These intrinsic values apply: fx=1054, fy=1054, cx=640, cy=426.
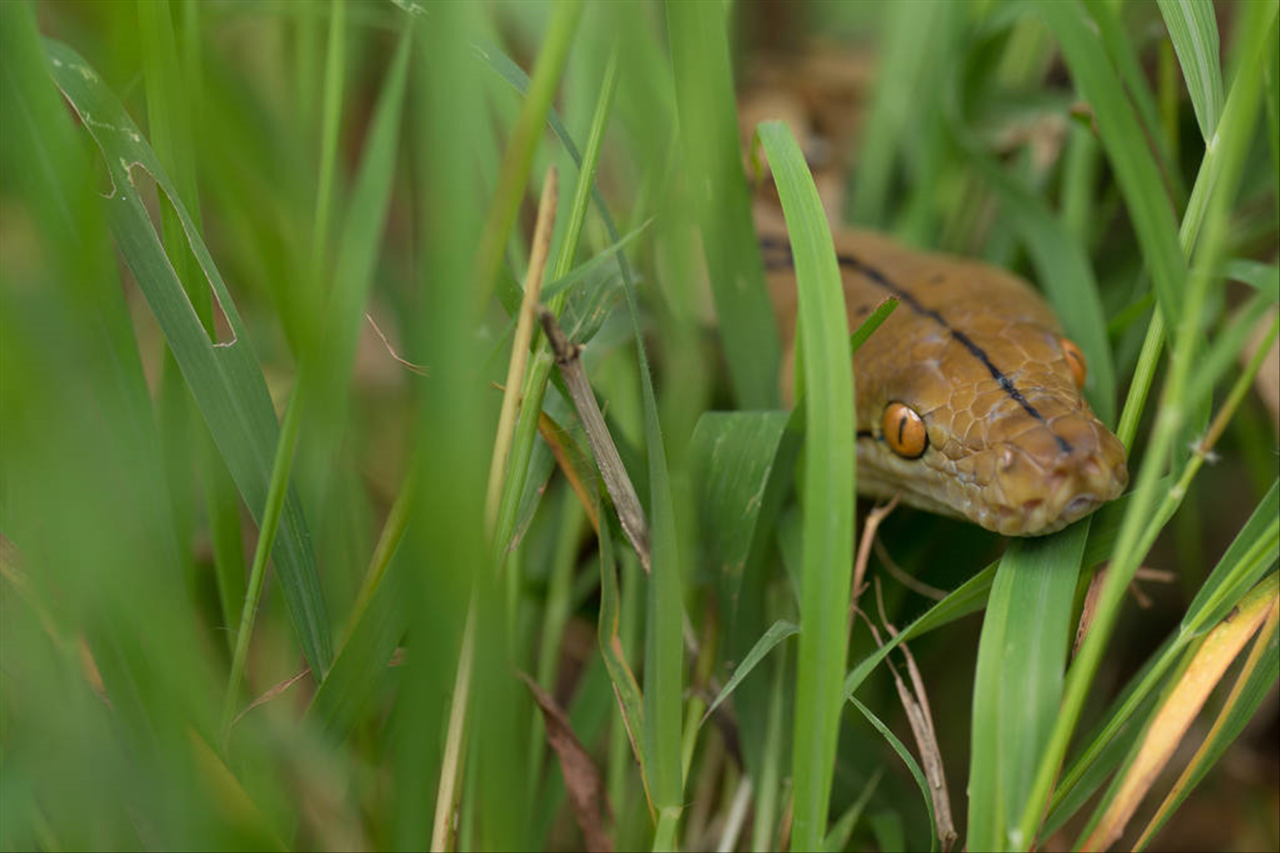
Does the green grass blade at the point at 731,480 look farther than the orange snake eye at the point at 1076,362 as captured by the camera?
No

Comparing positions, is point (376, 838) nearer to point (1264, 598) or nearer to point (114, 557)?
point (114, 557)

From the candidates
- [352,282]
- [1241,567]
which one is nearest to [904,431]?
[1241,567]

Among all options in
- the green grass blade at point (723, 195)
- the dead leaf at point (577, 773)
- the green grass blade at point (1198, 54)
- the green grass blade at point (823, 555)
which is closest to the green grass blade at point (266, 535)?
the dead leaf at point (577, 773)

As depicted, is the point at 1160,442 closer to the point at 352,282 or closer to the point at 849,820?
the point at 849,820

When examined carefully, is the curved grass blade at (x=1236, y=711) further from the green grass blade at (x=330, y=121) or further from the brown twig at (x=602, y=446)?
the green grass blade at (x=330, y=121)

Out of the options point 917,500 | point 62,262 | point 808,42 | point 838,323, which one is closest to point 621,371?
point 917,500

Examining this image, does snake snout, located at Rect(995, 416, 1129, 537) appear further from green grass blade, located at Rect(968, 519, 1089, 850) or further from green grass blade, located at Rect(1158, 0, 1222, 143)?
green grass blade, located at Rect(1158, 0, 1222, 143)
